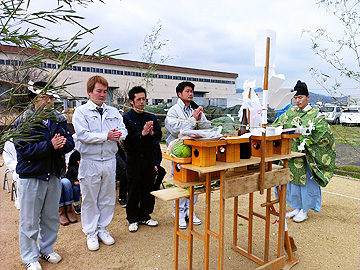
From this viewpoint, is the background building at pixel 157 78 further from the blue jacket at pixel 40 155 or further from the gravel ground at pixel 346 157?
the blue jacket at pixel 40 155

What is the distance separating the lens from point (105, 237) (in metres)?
3.33

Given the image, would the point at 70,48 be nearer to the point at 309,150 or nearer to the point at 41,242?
the point at 41,242

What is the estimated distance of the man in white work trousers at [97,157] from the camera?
121 inches

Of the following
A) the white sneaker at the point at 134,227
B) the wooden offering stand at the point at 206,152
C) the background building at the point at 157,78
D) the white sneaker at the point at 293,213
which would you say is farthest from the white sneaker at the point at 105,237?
Answer: the background building at the point at 157,78

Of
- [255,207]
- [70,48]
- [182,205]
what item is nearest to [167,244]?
[182,205]

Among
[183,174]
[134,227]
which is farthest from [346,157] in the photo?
[183,174]

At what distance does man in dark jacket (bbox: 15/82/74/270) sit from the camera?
2613 millimetres

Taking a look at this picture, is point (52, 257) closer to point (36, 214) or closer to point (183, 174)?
point (36, 214)

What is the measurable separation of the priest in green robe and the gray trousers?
3082 mm

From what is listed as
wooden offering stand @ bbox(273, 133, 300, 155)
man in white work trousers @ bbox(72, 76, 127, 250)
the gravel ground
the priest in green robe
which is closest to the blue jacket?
man in white work trousers @ bbox(72, 76, 127, 250)

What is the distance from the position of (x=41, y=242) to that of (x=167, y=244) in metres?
1.38

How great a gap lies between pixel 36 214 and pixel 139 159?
136cm

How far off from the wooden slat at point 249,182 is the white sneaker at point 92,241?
70.2 inches

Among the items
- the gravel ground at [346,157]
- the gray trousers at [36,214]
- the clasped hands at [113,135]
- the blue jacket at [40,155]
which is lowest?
the gravel ground at [346,157]
